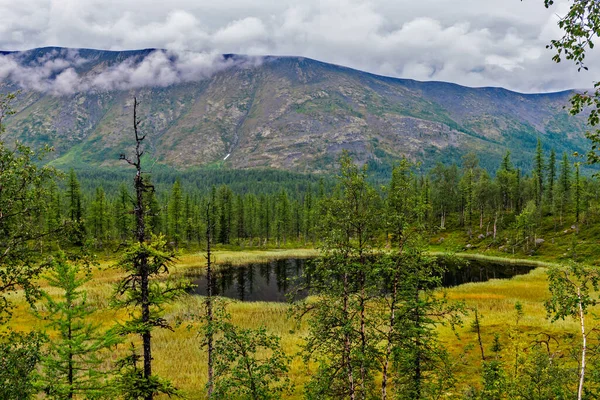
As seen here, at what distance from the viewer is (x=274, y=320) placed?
3997 cm

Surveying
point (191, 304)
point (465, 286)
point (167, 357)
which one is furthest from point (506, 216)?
point (167, 357)

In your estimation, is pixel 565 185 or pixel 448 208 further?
pixel 448 208

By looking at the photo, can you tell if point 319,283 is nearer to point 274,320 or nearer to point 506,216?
point 274,320

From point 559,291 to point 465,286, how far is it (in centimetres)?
4975

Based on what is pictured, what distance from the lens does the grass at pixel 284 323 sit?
23.7m

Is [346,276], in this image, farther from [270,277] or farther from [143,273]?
[270,277]

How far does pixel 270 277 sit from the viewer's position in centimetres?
7081

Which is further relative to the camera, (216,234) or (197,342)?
(216,234)

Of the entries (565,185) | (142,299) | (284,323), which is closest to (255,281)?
(284,323)

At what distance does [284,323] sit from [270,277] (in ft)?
107

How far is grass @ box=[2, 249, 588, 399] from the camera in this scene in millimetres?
23742

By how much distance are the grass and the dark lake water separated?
624 cm

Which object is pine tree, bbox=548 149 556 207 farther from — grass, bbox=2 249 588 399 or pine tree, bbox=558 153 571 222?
grass, bbox=2 249 588 399

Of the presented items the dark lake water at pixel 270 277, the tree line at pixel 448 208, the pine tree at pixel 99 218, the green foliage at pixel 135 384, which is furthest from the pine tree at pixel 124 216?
the dark lake water at pixel 270 277
